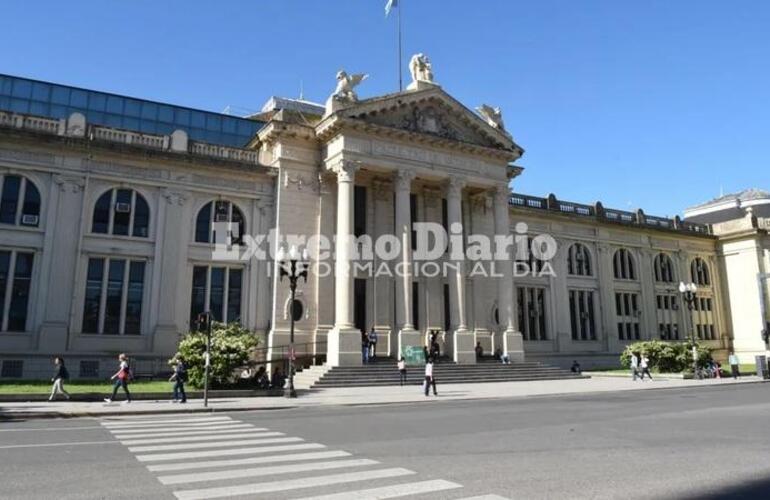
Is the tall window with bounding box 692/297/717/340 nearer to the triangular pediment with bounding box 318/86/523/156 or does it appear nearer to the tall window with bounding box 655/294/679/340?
the tall window with bounding box 655/294/679/340

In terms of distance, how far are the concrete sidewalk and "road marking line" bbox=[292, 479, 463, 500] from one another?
12126mm

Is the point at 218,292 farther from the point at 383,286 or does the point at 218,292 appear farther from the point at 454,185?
the point at 454,185

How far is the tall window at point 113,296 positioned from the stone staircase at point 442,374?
10.3m

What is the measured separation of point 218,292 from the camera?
30.9 metres

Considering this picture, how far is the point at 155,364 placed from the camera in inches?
1104

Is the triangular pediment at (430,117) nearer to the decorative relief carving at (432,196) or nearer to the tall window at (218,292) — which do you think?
the decorative relief carving at (432,196)

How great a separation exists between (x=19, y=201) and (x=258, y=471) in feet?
84.3

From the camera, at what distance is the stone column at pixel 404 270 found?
30219 mm

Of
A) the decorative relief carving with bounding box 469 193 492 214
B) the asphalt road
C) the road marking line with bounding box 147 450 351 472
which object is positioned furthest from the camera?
the decorative relief carving with bounding box 469 193 492 214

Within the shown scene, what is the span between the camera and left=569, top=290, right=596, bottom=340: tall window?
147 ft

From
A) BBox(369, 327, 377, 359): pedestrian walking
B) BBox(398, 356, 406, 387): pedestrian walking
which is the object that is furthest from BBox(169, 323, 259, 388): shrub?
BBox(369, 327, 377, 359): pedestrian walking

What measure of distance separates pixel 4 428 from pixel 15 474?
6.41 meters

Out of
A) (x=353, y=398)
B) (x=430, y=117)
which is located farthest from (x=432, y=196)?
(x=353, y=398)

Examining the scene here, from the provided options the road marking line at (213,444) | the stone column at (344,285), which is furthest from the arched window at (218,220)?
the road marking line at (213,444)
